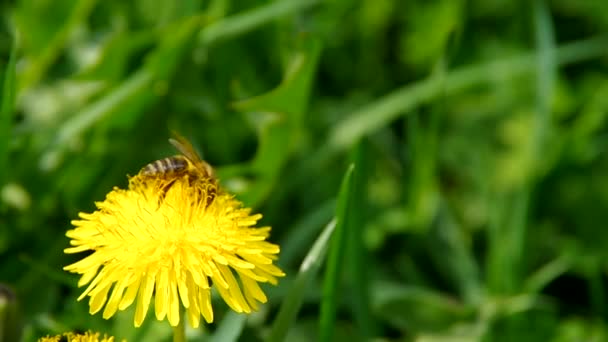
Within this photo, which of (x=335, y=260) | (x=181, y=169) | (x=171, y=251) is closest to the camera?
(x=171, y=251)

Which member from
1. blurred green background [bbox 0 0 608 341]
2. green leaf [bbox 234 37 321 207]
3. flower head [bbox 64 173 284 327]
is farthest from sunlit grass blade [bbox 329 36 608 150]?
flower head [bbox 64 173 284 327]

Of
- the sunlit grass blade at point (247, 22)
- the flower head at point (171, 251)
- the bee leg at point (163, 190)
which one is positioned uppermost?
the sunlit grass blade at point (247, 22)

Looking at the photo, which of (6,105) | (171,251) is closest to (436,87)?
(6,105)

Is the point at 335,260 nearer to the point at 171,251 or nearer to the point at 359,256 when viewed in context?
the point at 359,256

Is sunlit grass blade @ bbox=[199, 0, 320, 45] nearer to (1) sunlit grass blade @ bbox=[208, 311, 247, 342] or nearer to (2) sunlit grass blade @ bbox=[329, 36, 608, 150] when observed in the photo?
(2) sunlit grass blade @ bbox=[329, 36, 608, 150]

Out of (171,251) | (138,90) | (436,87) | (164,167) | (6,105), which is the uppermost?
(436,87)

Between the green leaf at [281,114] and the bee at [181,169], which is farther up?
the green leaf at [281,114]

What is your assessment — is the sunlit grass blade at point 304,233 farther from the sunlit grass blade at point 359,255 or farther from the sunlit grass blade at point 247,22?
the sunlit grass blade at point 247,22

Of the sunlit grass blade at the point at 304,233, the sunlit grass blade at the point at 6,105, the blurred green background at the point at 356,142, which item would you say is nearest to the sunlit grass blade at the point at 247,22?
the blurred green background at the point at 356,142
